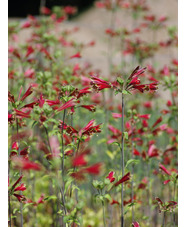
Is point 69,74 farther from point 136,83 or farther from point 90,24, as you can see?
point 90,24

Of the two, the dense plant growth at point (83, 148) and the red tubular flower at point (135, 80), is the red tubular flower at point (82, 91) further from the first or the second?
the red tubular flower at point (135, 80)

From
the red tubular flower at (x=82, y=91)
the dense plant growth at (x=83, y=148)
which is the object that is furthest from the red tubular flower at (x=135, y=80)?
the red tubular flower at (x=82, y=91)

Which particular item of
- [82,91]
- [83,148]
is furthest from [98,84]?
[83,148]

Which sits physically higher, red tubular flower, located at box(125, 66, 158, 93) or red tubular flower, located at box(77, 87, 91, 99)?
red tubular flower, located at box(125, 66, 158, 93)

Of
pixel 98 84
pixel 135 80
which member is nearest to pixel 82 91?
pixel 98 84

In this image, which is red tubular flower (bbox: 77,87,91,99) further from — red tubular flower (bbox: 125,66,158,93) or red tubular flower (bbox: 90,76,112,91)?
red tubular flower (bbox: 125,66,158,93)

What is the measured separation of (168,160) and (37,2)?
938 centimetres

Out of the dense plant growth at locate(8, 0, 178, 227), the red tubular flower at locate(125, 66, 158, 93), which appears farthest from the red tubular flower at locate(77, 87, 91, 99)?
the red tubular flower at locate(125, 66, 158, 93)

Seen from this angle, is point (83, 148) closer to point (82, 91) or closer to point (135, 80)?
point (82, 91)

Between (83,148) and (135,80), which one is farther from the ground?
(135,80)

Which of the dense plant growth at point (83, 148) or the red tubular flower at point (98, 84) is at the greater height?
the red tubular flower at point (98, 84)

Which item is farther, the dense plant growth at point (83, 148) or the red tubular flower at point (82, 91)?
the red tubular flower at point (82, 91)

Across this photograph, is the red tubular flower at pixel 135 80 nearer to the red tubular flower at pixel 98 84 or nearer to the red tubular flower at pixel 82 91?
the red tubular flower at pixel 98 84

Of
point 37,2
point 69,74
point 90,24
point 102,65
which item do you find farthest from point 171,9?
point 69,74
